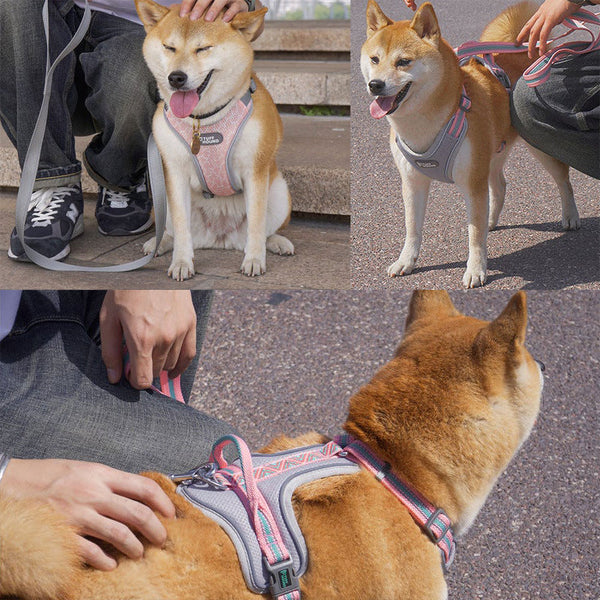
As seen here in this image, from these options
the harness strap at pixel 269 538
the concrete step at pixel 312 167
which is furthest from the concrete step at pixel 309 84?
the harness strap at pixel 269 538

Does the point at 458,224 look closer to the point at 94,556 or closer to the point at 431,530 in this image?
the point at 431,530

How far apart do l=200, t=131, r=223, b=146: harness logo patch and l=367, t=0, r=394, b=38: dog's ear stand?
2.44 feet

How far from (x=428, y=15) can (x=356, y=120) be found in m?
0.40

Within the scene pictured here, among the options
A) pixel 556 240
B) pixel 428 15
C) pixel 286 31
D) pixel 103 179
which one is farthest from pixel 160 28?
pixel 286 31

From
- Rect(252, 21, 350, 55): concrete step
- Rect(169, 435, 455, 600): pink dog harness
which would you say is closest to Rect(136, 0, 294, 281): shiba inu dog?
Rect(169, 435, 455, 600): pink dog harness

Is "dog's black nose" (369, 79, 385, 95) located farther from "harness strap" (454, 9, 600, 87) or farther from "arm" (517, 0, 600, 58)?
"arm" (517, 0, 600, 58)

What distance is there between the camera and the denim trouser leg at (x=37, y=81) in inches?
103

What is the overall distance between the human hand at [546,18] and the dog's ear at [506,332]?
1.05m

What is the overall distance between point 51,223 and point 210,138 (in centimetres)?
74

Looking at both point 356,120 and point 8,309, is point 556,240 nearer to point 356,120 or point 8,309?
point 356,120

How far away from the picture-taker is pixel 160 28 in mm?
2475

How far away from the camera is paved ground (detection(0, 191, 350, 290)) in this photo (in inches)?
97.1

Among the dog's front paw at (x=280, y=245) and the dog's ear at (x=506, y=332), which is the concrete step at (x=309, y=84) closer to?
the dog's front paw at (x=280, y=245)

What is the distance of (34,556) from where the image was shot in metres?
1.11
